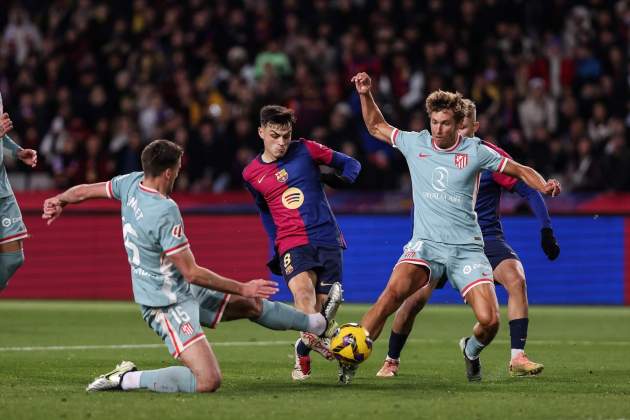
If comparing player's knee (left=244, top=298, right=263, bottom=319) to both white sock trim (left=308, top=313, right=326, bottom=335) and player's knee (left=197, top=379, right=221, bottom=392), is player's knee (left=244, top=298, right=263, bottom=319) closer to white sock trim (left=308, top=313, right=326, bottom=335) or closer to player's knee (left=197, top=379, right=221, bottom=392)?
white sock trim (left=308, top=313, right=326, bottom=335)

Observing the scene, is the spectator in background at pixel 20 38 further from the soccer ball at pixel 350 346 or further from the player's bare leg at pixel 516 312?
the soccer ball at pixel 350 346

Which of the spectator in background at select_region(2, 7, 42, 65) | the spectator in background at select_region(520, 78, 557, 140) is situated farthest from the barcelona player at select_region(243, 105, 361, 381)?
the spectator in background at select_region(2, 7, 42, 65)

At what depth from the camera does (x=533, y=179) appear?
9.30m

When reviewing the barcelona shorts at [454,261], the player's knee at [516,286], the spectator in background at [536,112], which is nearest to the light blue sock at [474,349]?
the barcelona shorts at [454,261]

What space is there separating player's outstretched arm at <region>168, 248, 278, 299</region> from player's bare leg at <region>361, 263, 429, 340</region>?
1.36 m

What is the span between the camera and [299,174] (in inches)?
408

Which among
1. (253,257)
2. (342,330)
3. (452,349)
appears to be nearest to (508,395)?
(342,330)

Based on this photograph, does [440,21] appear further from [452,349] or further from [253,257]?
[452,349]

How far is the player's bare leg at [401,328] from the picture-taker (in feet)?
33.6

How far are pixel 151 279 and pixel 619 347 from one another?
585 cm

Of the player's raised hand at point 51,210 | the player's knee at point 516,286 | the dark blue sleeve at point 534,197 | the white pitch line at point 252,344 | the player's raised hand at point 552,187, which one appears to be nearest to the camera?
the player's raised hand at point 51,210

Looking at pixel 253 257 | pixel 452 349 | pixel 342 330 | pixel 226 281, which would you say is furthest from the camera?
pixel 253 257

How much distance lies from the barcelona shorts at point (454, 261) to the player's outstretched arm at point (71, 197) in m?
2.34

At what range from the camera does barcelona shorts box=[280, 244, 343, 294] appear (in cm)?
1008
